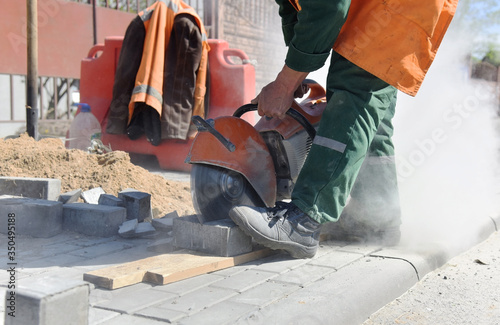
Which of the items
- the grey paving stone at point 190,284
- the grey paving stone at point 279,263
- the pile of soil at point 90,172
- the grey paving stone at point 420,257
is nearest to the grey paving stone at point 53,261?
the grey paving stone at point 190,284

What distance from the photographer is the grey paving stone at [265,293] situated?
6.81ft

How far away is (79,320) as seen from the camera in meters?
1.59

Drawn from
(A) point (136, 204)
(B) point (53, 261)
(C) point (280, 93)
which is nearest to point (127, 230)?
(A) point (136, 204)

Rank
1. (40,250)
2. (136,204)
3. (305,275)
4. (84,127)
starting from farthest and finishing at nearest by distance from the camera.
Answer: (84,127)
(136,204)
(40,250)
(305,275)

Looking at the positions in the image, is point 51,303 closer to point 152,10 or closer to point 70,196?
point 70,196

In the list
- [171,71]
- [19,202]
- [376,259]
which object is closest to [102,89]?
[171,71]

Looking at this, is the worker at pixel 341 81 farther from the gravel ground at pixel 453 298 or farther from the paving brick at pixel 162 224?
the paving brick at pixel 162 224

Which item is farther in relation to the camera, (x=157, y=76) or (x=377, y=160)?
(x=157, y=76)

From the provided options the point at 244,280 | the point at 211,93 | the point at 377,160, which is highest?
the point at 211,93

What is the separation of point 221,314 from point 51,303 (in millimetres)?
632

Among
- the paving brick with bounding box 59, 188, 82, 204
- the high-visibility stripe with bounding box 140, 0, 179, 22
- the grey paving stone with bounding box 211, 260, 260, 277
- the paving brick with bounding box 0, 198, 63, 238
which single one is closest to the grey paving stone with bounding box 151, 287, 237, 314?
the grey paving stone with bounding box 211, 260, 260, 277

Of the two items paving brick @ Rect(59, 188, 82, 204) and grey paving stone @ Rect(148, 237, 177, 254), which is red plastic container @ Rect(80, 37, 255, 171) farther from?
grey paving stone @ Rect(148, 237, 177, 254)

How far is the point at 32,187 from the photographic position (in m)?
3.56

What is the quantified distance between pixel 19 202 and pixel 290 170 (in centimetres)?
152
